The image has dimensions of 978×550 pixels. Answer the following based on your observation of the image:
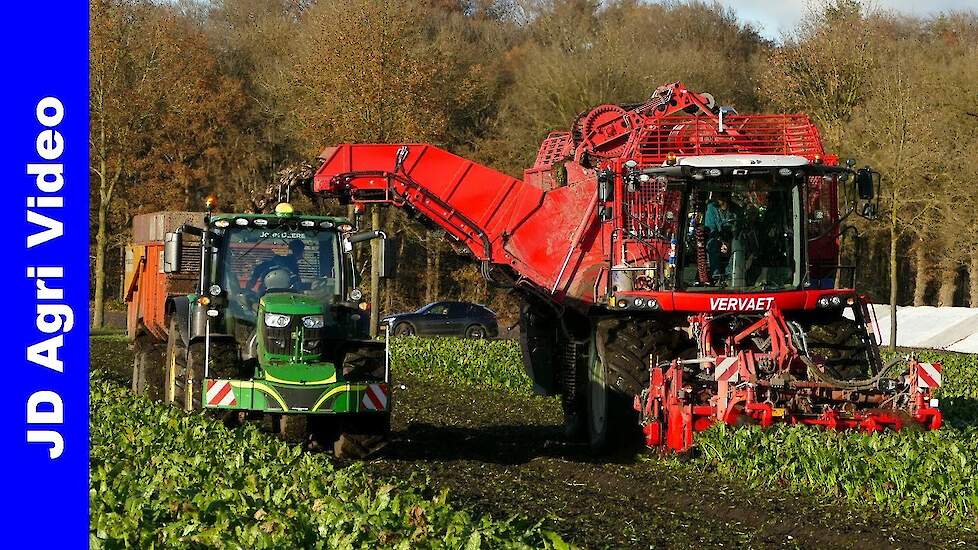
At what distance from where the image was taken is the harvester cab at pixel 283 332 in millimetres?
12352

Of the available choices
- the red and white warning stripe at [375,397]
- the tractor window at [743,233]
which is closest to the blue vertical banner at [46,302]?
the red and white warning stripe at [375,397]

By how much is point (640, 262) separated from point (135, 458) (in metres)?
6.44

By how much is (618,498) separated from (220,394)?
3.66m

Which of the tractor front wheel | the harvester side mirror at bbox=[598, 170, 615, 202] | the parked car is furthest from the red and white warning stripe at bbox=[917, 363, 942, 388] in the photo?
the parked car

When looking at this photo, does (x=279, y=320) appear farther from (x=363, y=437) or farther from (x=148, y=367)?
(x=148, y=367)

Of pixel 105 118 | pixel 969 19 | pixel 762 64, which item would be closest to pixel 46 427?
pixel 105 118

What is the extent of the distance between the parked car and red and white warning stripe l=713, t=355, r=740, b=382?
2736 cm

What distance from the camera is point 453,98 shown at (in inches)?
1570

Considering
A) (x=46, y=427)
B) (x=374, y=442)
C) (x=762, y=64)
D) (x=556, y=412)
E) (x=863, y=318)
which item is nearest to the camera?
(x=46, y=427)

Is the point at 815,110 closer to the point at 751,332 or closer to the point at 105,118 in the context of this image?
the point at 105,118

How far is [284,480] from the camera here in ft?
28.0

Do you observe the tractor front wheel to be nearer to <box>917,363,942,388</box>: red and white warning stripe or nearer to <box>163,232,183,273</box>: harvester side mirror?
<box>917,363,942,388</box>: red and white warning stripe

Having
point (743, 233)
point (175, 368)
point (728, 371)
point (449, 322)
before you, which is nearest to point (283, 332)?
point (175, 368)

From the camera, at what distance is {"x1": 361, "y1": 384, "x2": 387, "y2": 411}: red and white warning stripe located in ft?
40.9
